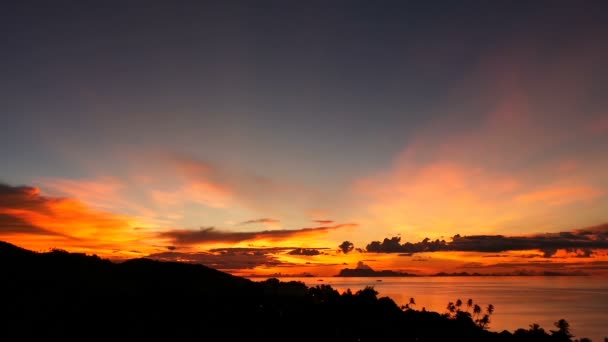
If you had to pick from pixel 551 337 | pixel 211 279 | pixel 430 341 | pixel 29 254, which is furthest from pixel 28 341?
pixel 551 337

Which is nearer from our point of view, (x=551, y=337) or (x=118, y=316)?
(x=118, y=316)

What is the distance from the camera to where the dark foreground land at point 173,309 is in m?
72.1

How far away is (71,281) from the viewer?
9031cm

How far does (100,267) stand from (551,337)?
4710 inches

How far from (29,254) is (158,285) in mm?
27929

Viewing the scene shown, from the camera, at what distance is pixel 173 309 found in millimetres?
93062

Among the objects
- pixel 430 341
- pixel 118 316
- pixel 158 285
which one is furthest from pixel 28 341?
pixel 430 341

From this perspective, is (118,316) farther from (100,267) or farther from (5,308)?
(100,267)

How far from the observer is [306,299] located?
133625 millimetres

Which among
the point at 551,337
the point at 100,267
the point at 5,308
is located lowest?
the point at 551,337

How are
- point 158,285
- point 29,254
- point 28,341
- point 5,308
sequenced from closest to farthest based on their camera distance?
point 28,341, point 5,308, point 29,254, point 158,285

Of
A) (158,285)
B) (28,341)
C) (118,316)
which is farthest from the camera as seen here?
(158,285)

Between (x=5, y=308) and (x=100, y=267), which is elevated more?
(x=100, y=267)

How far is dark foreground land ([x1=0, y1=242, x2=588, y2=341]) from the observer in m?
72.1
